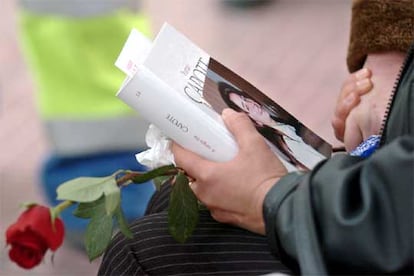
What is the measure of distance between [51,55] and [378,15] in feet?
6.59

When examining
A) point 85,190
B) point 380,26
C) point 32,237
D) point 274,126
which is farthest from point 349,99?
point 32,237

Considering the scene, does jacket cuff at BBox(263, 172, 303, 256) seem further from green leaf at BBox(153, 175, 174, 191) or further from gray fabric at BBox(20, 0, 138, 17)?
gray fabric at BBox(20, 0, 138, 17)

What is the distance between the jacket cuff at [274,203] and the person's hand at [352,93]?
360mm

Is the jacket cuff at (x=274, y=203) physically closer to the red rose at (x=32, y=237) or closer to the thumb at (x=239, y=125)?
the thumb at (x=239, y=125)

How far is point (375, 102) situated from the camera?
1.89 metres

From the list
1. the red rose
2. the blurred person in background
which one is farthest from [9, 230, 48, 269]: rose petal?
the blurred person in background

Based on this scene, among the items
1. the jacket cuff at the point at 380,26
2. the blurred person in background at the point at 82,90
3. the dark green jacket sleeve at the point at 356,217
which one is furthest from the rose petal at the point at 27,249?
the blurred person in background at the point at 82,90

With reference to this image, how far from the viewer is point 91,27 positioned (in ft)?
12.1

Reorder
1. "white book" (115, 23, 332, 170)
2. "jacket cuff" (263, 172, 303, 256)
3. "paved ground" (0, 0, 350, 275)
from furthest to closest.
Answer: "paved ground" (0, 0, 350, 275) → "white book" (115, 23, 332, 170) → "jacket cuff" (263, 172, 303, 256)

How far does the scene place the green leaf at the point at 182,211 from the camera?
173 centimetres

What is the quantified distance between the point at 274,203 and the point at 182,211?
24cm

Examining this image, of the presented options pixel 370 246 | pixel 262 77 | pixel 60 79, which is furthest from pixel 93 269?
pixel 370 246

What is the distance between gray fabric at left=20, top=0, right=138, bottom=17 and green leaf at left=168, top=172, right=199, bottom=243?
1983 mm

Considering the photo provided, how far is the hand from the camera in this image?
1.87m
